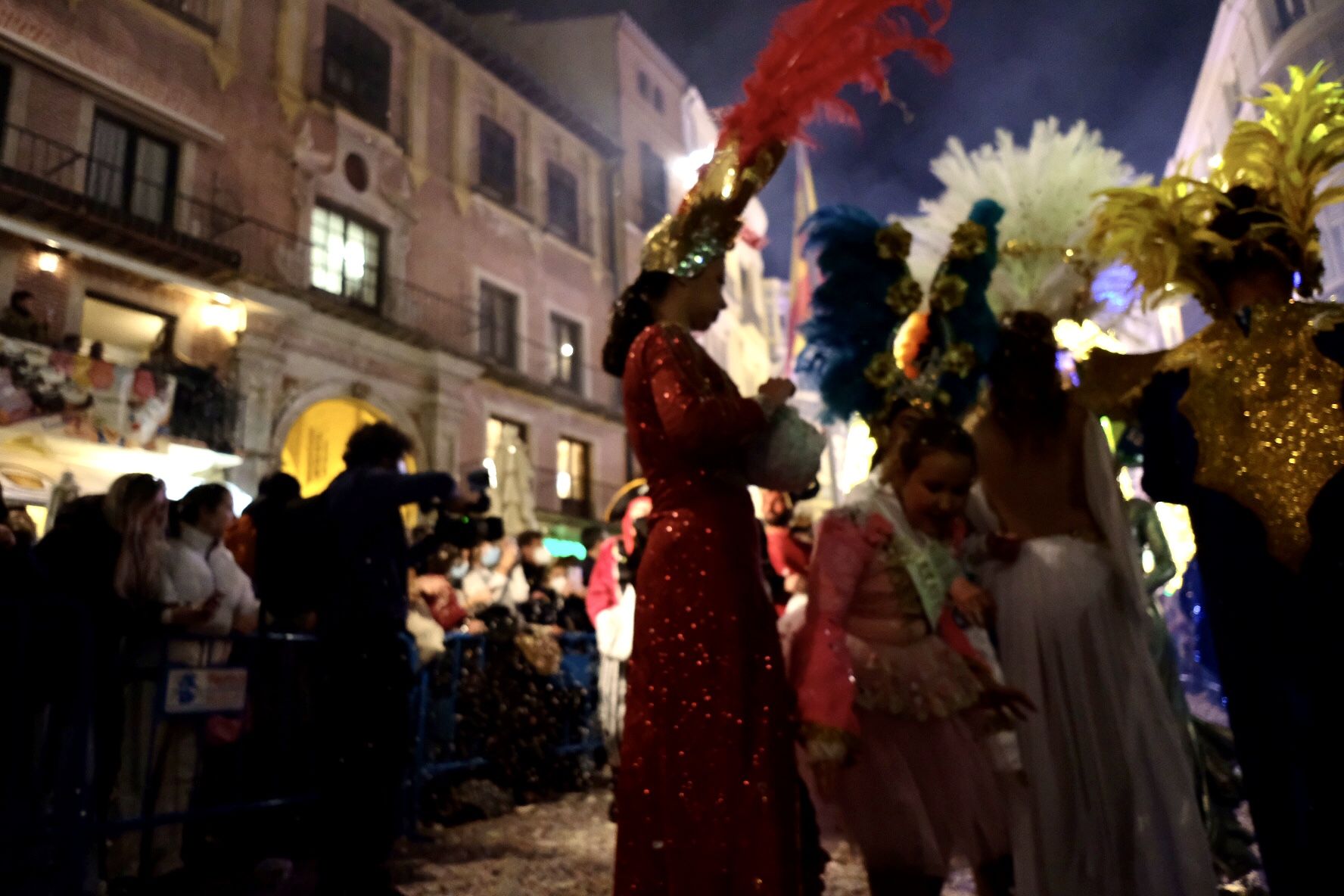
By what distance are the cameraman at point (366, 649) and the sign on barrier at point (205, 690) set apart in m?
0.60

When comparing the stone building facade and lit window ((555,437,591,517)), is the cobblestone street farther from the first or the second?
lit window ((555,437,591,517))

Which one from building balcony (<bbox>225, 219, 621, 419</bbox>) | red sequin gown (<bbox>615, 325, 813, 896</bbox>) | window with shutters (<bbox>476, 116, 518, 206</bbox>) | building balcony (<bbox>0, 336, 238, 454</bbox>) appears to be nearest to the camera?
red sequin gown (<bbox>615, 325, 813, 896</bbox>)

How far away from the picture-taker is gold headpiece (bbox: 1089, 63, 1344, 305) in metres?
2.59

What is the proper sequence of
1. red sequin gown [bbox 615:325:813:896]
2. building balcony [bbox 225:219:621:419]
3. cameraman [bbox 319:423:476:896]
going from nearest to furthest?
1. red sequin gown [bbox 615:325:813:896]
2. cameraman [bbox 319:423:476:896]
3. building balcony [bbox 225:219:621:419]

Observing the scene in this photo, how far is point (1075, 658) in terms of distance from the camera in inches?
106

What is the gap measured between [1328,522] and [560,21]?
24.0 metres

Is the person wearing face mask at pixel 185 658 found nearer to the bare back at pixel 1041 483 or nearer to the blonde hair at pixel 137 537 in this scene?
the blonde hair at pixel 137 537

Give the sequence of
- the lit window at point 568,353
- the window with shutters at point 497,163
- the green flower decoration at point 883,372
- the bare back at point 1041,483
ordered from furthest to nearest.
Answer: the lit window at point 568,353, the window with shutters at point 497,163, the green flower decoration at point 883,372, the bare back at point 1041,483

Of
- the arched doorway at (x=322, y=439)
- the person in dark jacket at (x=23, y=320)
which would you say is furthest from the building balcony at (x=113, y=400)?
the arched doorway at (x=322, y=439)

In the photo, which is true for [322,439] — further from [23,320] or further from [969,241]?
[969,241]

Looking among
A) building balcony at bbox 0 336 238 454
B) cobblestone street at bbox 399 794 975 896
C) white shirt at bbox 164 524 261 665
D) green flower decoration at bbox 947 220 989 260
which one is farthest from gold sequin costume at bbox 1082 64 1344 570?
building balcony at bbox 0 336 238 454

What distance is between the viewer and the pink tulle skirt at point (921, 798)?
2.16 m

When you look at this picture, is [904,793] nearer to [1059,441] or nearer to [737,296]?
[1059,441]

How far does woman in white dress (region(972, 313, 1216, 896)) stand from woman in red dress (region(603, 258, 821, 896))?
3.31 ft
